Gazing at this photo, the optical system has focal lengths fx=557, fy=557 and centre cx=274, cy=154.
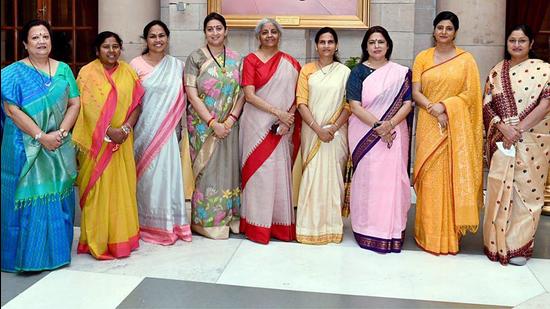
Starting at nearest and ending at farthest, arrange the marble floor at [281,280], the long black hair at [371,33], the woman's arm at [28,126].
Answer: the marble floor at [281,280] < the woman's arm at [28,126] < the long black hair at [371,33]

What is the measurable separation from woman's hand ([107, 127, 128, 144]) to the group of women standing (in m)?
0.01

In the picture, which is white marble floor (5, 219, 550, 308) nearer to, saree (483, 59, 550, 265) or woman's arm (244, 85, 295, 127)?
saree (483, 59, 550, 265)

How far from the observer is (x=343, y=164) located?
157 inches

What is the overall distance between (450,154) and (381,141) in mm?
449

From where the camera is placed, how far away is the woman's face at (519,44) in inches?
136

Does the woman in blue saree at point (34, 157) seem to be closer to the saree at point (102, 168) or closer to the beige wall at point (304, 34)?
the saree at point (102, 168)

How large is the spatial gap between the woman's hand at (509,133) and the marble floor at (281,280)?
0.77 m

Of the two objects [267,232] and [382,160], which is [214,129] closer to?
[267,232]

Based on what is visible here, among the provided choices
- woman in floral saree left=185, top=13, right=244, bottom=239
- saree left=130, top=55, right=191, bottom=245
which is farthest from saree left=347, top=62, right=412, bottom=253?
saree left=130, top=55, right=191, bottom=245

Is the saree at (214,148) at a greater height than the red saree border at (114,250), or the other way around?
the saree at (214,148)

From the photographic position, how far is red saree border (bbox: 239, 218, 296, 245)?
12.7 ft

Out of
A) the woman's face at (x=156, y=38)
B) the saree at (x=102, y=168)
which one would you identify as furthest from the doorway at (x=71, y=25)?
the saree at (x=102, y=168)

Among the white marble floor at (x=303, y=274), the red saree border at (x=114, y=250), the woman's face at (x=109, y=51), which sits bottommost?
the white marble floor at (x=303, y=274)

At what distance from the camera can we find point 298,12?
19.6 feet
